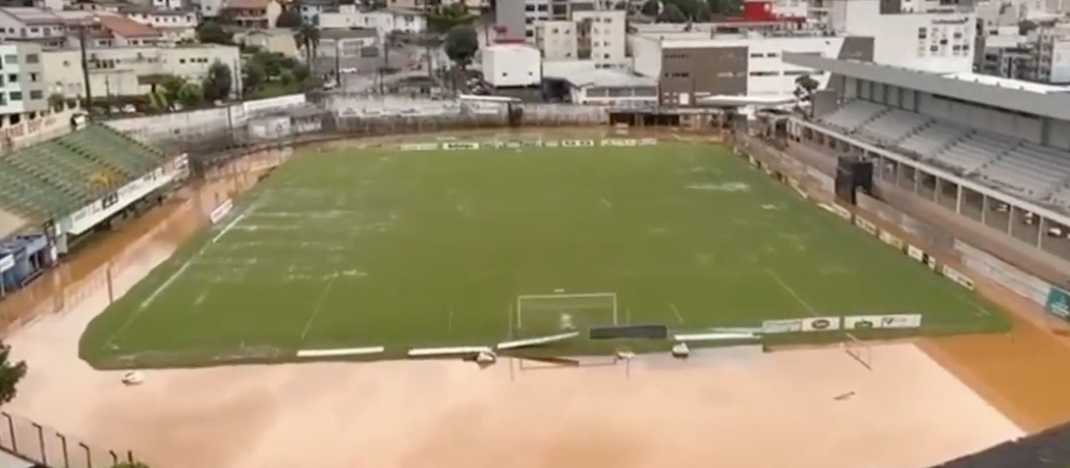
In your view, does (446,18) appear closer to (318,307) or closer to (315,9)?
(315,9)

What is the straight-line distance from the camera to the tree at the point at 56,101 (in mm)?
39156

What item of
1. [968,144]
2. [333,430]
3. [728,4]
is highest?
[728,4]

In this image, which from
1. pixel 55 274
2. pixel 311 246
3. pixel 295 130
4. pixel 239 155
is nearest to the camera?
pixel 55 274

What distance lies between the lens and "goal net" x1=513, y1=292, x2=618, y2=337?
17234mm

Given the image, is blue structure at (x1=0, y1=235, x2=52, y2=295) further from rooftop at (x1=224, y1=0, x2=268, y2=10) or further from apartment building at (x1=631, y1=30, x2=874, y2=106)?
rooftop at (x1=224, y1=0, x2=268, y2=10)

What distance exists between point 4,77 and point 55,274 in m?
21.0

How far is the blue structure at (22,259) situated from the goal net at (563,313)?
10272mm

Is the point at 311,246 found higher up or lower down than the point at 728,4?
lower down

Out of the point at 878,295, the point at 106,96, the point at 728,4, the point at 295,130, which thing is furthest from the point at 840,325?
the point at 728,4

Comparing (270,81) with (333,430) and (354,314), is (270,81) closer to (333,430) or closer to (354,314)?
(354,314)

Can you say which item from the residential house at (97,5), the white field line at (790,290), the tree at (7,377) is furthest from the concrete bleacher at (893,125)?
the residential house at (97,5)

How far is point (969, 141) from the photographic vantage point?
26500mm

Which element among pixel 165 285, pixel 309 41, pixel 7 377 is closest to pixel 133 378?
pixel 7 377

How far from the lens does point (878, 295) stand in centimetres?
1875
